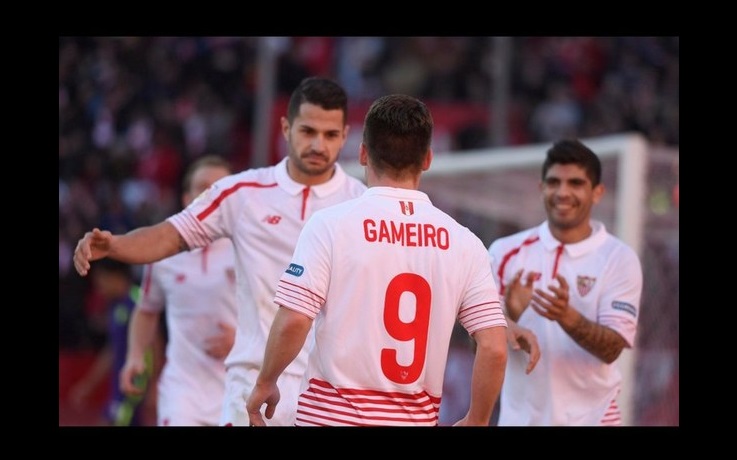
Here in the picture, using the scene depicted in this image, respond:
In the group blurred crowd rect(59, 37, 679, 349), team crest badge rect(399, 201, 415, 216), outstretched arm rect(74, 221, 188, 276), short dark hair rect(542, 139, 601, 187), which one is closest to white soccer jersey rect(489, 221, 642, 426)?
short dark hair rect(542, 139, 601, 187)

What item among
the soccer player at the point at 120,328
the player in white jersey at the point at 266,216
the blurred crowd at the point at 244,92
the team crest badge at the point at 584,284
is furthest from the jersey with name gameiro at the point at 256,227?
the blurred crowd at the point at 244,92

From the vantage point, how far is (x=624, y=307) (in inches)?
258

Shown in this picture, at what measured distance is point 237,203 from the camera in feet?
20.9

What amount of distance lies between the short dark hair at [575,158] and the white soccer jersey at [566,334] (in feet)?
1.16

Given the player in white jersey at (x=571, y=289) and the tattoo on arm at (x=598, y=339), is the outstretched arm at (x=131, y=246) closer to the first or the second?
the player in white jersey at (x=571, y=289)

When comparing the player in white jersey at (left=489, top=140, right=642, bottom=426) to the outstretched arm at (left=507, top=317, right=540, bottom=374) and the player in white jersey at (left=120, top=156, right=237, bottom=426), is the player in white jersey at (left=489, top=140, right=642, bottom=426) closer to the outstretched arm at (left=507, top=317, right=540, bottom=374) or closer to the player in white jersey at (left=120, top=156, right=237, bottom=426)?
the outstretched arm at (left=507, top=317, right=540, bottom=374)

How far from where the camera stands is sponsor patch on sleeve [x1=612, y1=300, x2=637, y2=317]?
6.56m

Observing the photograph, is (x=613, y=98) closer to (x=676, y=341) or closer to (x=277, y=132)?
(x=277, y=132)

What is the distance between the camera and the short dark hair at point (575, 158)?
678 cm

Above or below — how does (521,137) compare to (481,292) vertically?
above

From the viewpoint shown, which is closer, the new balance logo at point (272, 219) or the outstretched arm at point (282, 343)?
the outstretched arm at point (282, 343)

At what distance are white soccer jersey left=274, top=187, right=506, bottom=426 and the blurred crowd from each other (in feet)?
33.5

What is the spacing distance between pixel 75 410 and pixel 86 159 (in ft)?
10.6

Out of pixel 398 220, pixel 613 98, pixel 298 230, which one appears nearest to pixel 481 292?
pixel 398 220
